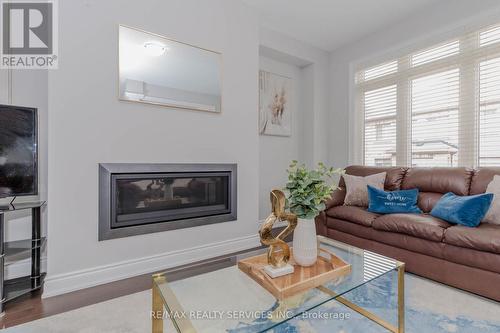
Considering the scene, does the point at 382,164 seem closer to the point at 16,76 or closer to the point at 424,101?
the point at 424,101

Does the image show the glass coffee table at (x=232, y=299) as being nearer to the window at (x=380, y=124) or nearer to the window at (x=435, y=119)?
the window at (x=435, y=119)

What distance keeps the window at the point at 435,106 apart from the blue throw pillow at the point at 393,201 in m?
0.87

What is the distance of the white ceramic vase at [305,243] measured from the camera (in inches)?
53.4

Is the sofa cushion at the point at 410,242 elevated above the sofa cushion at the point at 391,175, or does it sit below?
below

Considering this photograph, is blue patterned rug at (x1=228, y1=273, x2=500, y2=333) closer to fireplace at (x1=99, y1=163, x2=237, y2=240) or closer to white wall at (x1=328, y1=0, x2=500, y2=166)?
fireplace at (x1=99, y1=163, x2=237, y2=240)

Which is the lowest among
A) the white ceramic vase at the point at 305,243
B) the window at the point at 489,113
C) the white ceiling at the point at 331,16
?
the white ceramic vase at the point at 305,243

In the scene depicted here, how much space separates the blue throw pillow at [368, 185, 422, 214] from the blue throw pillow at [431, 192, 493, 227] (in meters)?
0.34

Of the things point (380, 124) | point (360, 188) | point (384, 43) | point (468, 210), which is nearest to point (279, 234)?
point (468, 210)

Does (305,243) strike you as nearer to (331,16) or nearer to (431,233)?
(431,233)

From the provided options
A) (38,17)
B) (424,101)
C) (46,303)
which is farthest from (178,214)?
(424,101)

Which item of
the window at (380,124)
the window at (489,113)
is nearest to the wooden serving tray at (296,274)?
the window at (489,113)

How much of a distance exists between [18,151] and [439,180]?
12.1 feet

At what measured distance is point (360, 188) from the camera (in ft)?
9.71

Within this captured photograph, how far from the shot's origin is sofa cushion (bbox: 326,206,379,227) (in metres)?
2.51
